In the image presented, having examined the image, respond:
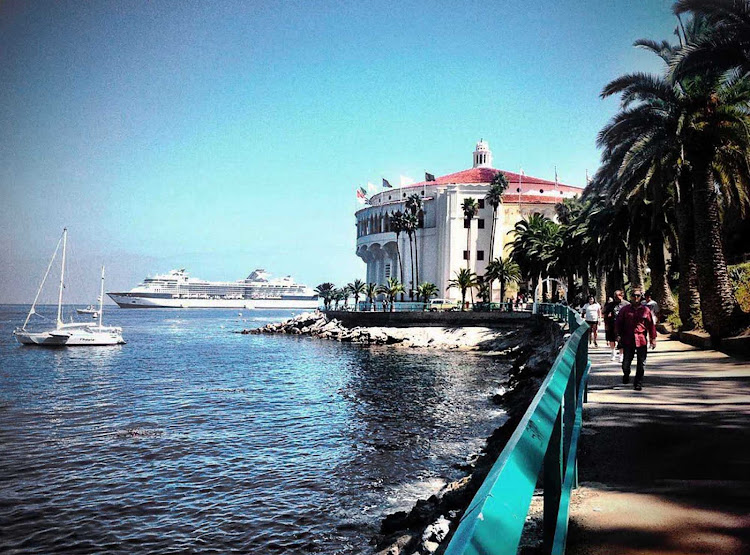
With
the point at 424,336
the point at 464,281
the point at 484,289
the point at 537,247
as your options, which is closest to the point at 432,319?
the point at 424,336

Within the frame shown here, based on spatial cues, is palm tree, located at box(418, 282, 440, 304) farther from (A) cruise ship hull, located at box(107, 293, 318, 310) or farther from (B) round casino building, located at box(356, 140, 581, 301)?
(A) cruise ship hull, located at box(107, 293, 318, 310)

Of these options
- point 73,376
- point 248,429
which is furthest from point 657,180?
point 73,376

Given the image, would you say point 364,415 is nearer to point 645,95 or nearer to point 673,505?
point 645,95

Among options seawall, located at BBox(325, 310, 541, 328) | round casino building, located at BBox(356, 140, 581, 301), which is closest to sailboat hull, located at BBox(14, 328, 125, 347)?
seawall, located at BBox(325, 310, 541, 328)

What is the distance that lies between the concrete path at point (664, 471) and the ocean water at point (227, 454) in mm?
4567

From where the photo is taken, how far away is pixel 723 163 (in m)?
17.2

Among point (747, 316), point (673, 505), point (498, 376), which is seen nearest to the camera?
point (673, 505)

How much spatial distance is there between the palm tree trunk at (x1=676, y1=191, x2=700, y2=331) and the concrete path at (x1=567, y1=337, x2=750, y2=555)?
10734 mm

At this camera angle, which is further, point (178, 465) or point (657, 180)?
point (657, 180)

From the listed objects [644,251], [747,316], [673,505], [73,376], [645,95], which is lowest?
[73,376]

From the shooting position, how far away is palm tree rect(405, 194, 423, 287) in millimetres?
72000

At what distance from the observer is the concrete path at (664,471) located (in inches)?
147

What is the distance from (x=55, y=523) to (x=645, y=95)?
18718mm

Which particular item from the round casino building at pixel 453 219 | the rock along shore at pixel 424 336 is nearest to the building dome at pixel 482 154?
the round casino building at pixel 453 219
